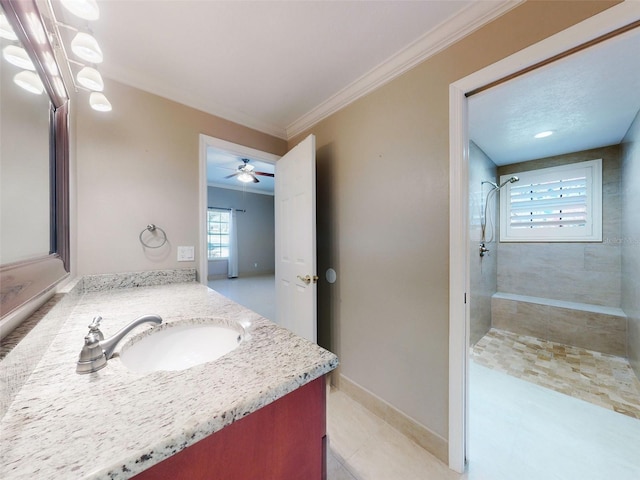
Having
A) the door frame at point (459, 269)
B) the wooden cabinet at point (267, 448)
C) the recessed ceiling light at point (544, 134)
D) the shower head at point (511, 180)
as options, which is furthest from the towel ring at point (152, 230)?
the shower head at point (511, 180)

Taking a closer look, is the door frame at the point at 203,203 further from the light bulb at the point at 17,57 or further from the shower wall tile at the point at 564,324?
the shower wall tile at the point at 564,324

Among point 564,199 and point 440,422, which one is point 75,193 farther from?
point 564,199

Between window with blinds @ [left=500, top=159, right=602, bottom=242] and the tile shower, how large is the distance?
75 mm

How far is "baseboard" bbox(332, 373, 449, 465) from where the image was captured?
1.26 meters

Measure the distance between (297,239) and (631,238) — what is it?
10.0 feet

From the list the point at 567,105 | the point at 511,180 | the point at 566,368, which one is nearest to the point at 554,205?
the point at 511,180

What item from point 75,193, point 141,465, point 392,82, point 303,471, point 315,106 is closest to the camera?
point 141,465

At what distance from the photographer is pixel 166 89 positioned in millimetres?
1680

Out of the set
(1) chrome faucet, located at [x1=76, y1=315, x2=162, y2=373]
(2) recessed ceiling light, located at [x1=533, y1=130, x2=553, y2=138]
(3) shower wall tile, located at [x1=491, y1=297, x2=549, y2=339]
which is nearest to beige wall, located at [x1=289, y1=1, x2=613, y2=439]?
(1) chrome faucet, located at [x1=76, y1=315, x2=162, y2=373]

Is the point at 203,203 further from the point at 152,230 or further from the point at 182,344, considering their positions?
the point at 182,344

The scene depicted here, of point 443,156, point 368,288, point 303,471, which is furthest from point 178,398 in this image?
point 443,156

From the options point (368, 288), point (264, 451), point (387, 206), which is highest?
point (387, 206)

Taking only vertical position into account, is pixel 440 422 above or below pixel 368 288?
below

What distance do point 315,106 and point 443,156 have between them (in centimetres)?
123
